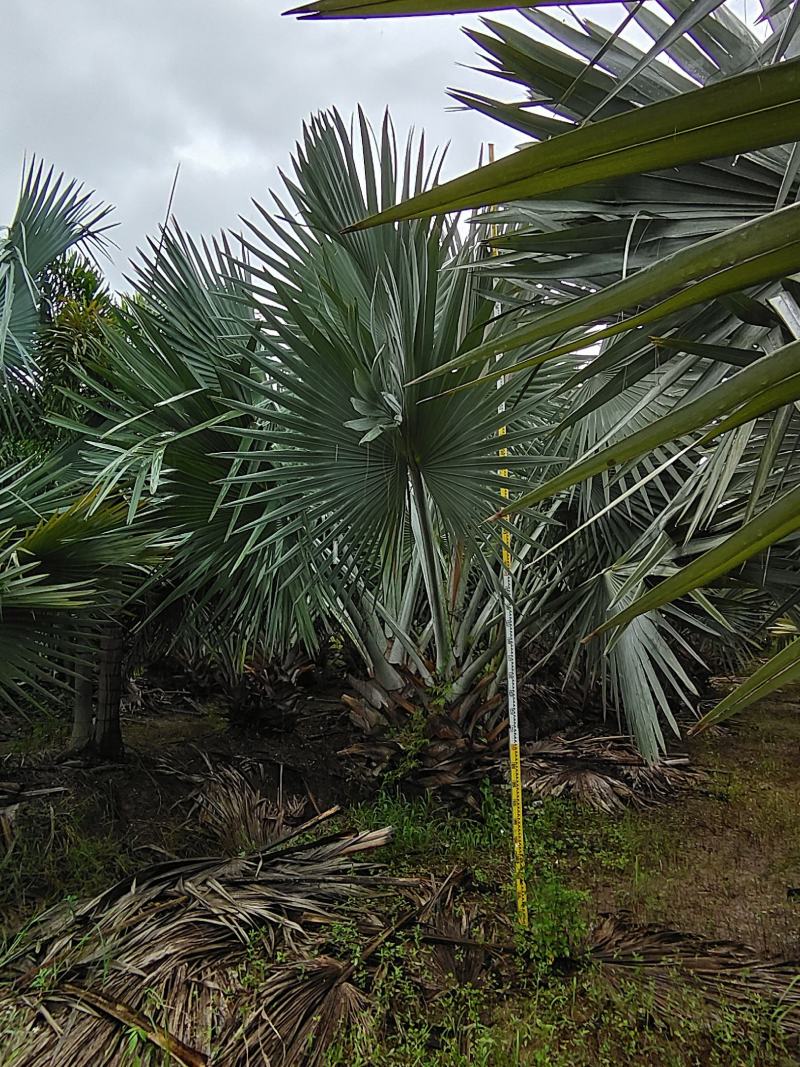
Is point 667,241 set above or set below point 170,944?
above

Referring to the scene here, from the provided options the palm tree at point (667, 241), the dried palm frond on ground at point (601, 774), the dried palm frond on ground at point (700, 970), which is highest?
the palm tree at point (667, 241)

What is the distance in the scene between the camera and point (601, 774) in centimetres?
346

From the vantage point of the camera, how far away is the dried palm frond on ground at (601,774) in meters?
3.23

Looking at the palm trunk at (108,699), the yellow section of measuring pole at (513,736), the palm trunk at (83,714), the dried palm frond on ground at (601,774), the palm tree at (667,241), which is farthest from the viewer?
the palm trunk at (83,714)

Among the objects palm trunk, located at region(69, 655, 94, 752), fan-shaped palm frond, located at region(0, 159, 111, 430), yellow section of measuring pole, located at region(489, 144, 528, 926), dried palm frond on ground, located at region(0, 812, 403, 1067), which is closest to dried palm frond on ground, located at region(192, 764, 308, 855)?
dried palm frond on ground, located at region(0, 812, 403, 1067)

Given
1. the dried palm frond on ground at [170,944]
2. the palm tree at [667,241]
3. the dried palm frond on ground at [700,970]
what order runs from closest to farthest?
the palm tree at [667,241], the dried palm frond on ground at [170,944], the dried palm frond on ground at [700,970]

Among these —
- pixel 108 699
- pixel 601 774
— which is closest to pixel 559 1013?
pixel 601 774

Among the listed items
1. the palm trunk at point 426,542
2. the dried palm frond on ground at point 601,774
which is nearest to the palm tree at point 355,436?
the palm trunk at point 426,542

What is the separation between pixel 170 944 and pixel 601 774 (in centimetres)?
234

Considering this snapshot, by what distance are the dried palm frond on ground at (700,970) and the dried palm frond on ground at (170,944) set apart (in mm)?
610

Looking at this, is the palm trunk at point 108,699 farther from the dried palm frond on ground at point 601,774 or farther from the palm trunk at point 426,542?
the dried palm frond on ground at point 601,774

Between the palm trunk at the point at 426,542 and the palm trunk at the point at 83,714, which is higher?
the palm trunk at the point at 426,542

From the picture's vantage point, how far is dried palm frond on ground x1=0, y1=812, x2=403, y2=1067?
1.44m

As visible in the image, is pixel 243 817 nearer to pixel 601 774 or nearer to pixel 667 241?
pixel 601 774
